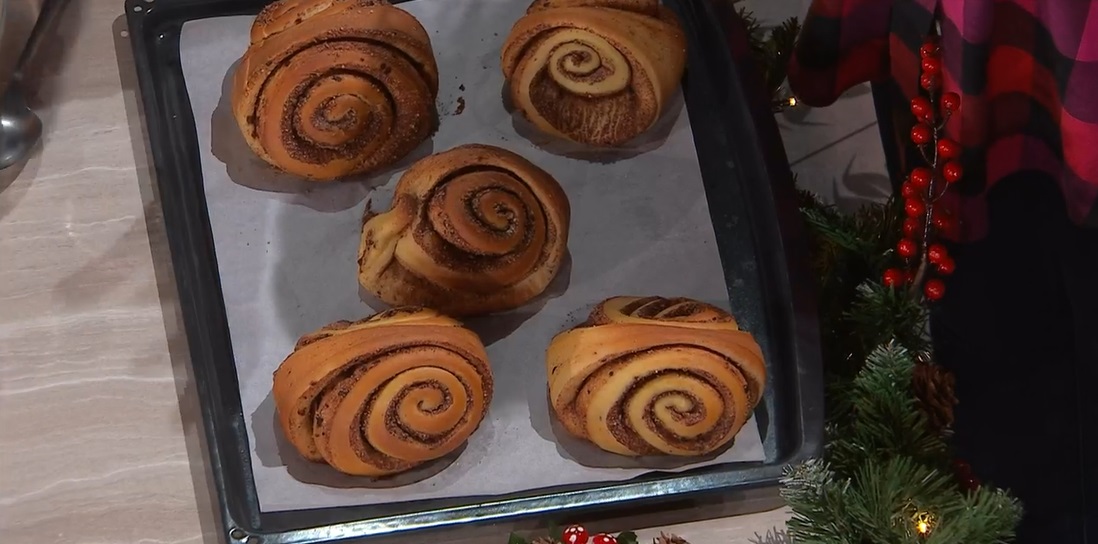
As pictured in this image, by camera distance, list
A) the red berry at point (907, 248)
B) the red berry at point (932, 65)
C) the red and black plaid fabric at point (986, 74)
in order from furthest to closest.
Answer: the red berry at point (907, 248) → the red berry at point (932, 65) → the red and black plaid fabric at point (986, 74)

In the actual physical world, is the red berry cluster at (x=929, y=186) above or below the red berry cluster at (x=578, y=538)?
above

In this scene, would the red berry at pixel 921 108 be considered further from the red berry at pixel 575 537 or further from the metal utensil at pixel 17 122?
the metal utensil at pixel 17 122

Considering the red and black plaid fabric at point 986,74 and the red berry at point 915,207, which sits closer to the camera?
the red and black plaid fabric at point 986,74

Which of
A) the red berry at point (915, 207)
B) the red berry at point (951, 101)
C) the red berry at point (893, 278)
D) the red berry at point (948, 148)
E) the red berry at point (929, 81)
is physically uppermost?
the red berry at point (929, 81)

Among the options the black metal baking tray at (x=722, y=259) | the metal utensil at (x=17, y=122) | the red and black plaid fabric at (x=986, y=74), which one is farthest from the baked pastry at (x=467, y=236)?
the metal utensil at (x=17, y=122)

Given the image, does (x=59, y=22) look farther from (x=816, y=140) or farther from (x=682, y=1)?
(x=816, y=140)

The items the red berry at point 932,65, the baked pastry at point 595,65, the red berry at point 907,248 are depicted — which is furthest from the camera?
the baked pastry at point 595,65

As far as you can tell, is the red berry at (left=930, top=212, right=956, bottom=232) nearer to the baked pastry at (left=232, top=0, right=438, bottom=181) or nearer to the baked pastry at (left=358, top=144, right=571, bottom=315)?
the baked pastry at (left=358, top=144, right=571, bottom=315)

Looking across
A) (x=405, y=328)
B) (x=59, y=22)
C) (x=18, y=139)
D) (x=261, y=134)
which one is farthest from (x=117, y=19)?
(x=405, y=328)
